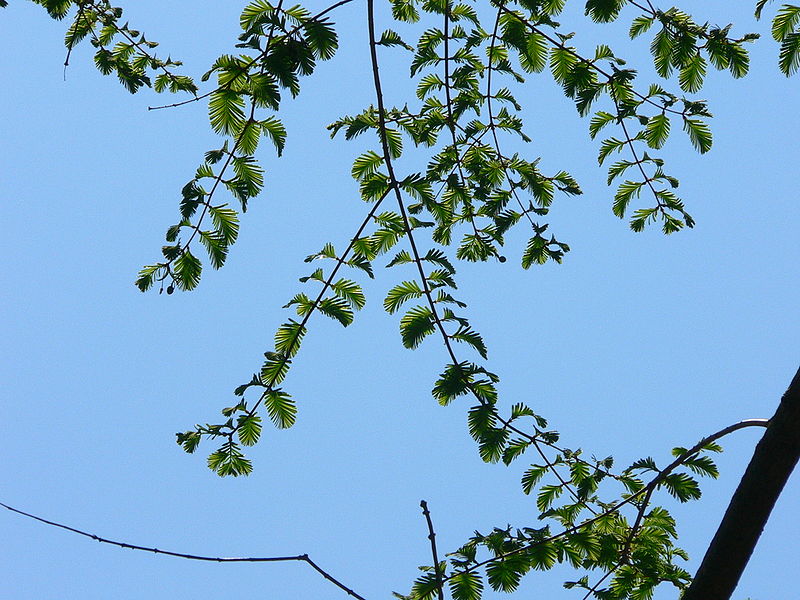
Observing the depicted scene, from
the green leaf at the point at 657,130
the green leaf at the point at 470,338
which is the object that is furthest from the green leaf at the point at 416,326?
the green leaf at the point at 657,130

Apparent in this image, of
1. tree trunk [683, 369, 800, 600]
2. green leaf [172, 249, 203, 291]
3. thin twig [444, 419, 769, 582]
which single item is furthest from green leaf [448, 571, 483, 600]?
green leaf [172, 249, 203, 291]

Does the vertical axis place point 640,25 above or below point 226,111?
above

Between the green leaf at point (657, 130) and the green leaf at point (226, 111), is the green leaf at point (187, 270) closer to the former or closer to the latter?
the green leaf at point (226, 111)

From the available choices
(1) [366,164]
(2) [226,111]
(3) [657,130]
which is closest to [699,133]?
(3) [657,130]

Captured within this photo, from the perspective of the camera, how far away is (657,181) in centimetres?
350

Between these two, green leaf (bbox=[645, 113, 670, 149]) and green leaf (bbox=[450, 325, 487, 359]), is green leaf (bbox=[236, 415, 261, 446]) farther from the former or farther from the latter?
green leaf (bbox=[645, 113, 670, 149])

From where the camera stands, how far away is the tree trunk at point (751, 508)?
77.2 inches

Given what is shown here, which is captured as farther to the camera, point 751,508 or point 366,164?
point 366,164

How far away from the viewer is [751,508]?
197 centimetres

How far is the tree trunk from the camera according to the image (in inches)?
77.2

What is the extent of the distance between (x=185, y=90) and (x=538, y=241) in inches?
78.1

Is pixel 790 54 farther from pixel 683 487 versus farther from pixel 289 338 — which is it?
pixel 289 338

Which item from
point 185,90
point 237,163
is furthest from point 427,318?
point 185,90

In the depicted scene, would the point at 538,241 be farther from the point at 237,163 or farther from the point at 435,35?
the point at 237,163
